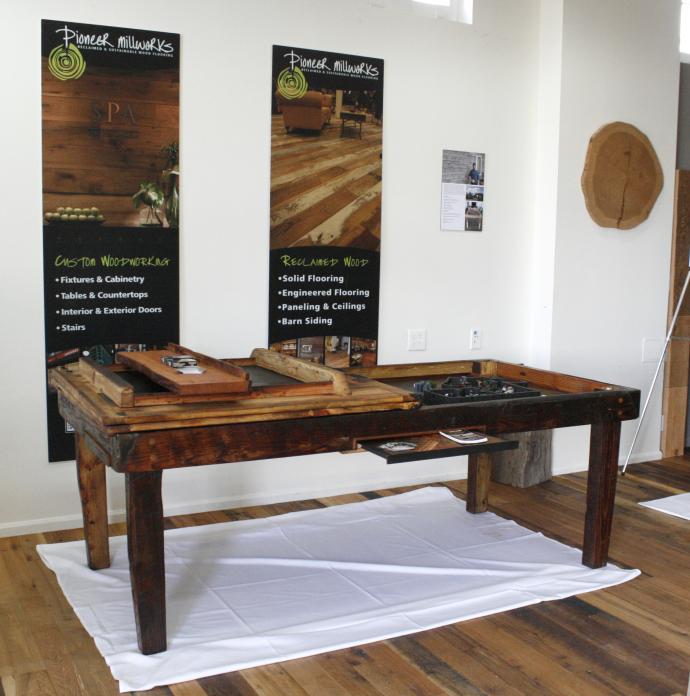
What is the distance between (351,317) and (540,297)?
120 centimetres

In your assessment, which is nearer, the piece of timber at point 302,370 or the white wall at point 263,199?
the piece of timber at point 302,370

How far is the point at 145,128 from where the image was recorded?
3803mm

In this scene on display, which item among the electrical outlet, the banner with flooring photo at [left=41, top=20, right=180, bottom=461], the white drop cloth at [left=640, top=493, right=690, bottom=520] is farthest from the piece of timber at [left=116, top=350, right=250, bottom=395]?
the white drop cloth at [left=640, top=493, right=690, bottom=520]

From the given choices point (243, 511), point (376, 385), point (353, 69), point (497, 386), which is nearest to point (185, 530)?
point (243, 511)

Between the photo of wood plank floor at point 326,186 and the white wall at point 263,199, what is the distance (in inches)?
2.9

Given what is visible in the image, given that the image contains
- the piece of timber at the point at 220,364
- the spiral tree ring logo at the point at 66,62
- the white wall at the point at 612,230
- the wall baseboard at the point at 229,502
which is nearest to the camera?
the piece of timber at the point at 220,364

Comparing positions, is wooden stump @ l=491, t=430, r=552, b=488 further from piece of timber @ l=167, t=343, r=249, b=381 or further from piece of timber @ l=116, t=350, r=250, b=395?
piece of timber @ l=116, t=350, r=250, b=395

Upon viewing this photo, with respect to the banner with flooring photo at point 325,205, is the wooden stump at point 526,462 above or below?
below

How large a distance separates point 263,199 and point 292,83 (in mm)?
584

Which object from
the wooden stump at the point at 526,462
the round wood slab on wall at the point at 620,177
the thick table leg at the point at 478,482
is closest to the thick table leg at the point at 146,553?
the thick table leg at the point at 478,482

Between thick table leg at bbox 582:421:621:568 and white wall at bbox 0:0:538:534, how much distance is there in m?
1.42

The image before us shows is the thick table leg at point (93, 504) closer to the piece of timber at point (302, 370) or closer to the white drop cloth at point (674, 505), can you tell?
the piece of timber at point (302, 370)

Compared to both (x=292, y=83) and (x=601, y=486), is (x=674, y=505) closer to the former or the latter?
(x=601, y=486)

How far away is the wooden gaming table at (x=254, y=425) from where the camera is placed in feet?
8.22
